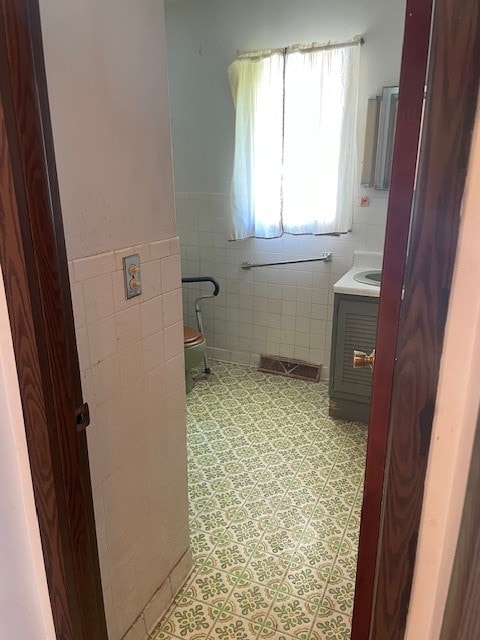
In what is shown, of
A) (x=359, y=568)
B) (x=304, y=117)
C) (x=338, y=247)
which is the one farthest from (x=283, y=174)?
(x=359, y=568)

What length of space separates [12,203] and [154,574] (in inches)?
51.4

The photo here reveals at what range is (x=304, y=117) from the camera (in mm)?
2785

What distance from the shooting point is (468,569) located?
63 centimetres

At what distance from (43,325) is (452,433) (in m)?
0.75

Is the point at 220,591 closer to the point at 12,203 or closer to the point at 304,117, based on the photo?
the point at 12,203

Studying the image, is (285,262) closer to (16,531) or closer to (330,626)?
(330,626)

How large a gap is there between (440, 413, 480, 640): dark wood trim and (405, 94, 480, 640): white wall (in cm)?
2

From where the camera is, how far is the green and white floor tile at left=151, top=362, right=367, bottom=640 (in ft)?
5.18

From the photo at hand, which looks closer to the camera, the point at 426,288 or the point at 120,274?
the point at 426,288

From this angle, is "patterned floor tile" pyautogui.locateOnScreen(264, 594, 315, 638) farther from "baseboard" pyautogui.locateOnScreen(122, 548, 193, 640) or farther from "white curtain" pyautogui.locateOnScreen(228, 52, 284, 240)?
"white curtain" pyautogui.locateOnScreen(228, 52, 284, 240)

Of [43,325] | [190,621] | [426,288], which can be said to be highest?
[426,288]

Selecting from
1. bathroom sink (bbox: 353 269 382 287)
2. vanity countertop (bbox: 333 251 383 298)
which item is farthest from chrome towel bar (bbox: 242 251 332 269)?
bathroom sink (bbox: 353 269 382 287)

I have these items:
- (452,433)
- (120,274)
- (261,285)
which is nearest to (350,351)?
(261,285)

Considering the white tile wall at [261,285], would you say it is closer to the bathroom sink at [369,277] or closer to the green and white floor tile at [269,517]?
the bathroom sink at [369,277]
